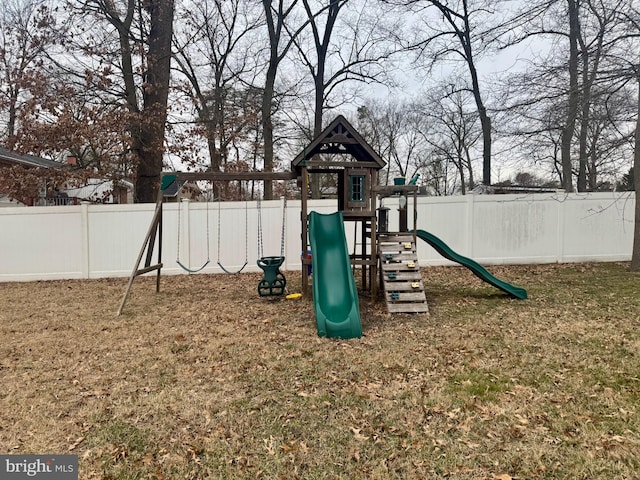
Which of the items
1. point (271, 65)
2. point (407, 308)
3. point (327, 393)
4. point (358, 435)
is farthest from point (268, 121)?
point (358, 435)

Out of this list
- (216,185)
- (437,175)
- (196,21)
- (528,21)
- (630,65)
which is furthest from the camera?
(437,175)

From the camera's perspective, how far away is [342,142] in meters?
6.45

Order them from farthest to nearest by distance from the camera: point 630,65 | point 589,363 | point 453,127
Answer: point 453,127 → point 630,65 → point 589,363

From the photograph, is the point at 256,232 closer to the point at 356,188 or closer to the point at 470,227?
the point at 356,188

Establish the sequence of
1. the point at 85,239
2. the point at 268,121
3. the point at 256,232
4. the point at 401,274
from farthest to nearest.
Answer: the point at 268,121, the point at 256,232, the point at 85,239, the point at 401,274

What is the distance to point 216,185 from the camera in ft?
52.9

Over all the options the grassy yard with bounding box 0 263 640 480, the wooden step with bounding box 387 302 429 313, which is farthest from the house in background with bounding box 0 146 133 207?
the wooden step with bounding box 387 302 429 313

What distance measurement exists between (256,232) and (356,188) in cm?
381

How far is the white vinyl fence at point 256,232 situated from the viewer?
8859 mm

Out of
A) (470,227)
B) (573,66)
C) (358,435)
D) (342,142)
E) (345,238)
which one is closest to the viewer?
(358,435)

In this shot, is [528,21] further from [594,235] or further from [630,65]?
[594,235]

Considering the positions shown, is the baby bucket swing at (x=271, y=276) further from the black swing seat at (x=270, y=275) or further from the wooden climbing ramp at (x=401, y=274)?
the wooden climbing ramp at (x=401, y=274)

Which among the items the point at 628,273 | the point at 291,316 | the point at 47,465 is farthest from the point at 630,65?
the point at 47,465

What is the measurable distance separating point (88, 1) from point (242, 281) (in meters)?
8.18
